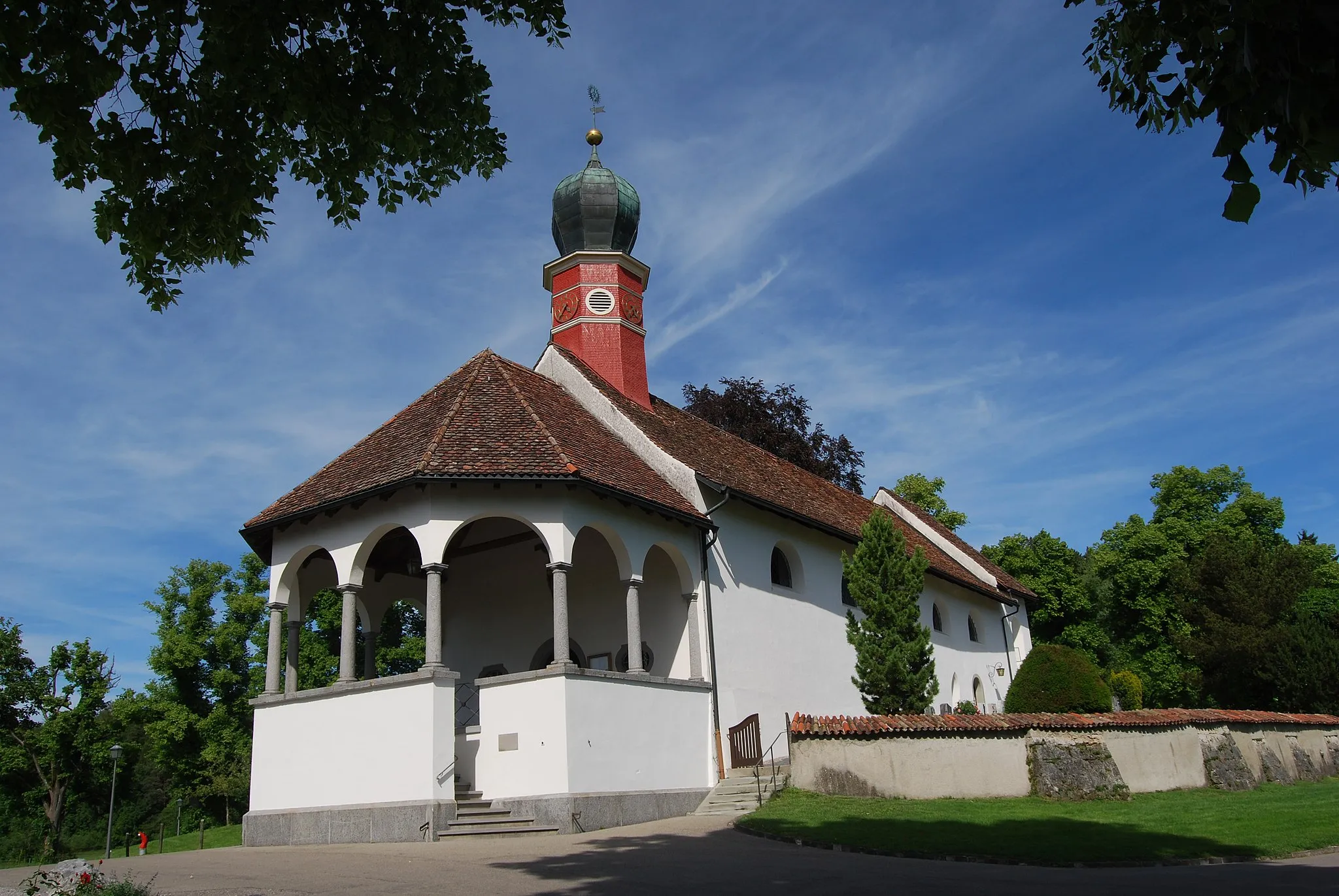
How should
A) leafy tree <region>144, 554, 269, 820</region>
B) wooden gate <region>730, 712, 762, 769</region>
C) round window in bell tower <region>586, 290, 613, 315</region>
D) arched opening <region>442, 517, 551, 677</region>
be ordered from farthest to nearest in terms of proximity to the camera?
leafy tree <region>144, 554, 269, 820</region>, round window in bell tower <region>586, 290, 613, 315</region>, arched opening <region>442, 517, 551, 677</region>, wooden gate <region>730, 712, 762, 769</region>

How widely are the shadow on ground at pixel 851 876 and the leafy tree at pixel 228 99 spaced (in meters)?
6.02

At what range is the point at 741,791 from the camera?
16453 mm

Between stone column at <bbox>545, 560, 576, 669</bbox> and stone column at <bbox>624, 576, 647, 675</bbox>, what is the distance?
121 cm

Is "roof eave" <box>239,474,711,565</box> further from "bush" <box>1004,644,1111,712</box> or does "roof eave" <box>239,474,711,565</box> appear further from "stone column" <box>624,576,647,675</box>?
"bush" <box>1004,644,1111,712</box>

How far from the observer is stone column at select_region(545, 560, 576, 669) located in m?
15.2

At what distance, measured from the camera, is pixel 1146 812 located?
13.7 meters

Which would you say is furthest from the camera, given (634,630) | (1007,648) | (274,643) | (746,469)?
(1007,648)

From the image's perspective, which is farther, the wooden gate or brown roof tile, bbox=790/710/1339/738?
the wooden gate

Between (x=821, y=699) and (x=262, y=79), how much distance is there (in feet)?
56.9

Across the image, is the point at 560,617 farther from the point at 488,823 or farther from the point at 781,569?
the point at 781,569

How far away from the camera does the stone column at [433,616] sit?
15.1m

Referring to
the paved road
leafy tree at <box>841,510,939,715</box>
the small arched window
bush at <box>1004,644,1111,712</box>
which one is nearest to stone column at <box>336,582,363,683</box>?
the paved road

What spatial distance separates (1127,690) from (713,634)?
1680 cm

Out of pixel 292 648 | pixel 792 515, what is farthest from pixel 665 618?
pixel 292 648
